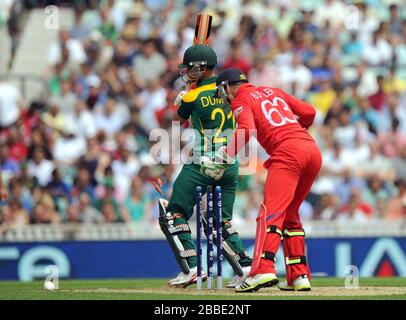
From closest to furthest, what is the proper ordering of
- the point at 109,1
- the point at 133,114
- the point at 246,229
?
the point at 246,229, the point at 133,114, the point at 109,1

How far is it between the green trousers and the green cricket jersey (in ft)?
0.89

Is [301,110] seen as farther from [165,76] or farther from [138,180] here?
[165,76]

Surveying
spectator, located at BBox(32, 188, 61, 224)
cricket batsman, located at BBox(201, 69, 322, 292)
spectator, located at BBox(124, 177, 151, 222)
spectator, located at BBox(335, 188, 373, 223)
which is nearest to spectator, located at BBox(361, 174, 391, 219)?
spectator, located at BBox(335, 188, 373, 223)

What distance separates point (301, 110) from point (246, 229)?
493cm

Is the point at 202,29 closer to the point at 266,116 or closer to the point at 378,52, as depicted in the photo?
the point at 266,116

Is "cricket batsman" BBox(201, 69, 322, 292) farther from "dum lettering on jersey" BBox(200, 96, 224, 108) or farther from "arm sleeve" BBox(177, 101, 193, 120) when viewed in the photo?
"arm sleeve" BBox(177, 101, 193, 120)

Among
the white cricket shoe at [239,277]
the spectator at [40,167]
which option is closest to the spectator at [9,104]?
the spectator at [40,167]

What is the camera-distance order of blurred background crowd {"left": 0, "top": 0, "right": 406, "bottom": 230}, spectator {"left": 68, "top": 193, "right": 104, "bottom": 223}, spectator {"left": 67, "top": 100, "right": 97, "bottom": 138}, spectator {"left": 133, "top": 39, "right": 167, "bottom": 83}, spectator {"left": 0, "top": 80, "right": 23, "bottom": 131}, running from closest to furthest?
spectator {"left": 68, "top": 193, "right": 104, "bottom": 223} → blurred background crowd {"left": 0, "top": 0, "right": 406, "bottom": 230} → spectator {"left": 67, "top": 100, "right": 97, "bottom": 138} → spectator {"left": 0, "top": 80, "right": 23, "bottom": 131} → spectator {"left": 133, "top": 39, "right": 167, "bottom": 83}

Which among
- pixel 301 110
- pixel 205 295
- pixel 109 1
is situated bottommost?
pixel 205 295

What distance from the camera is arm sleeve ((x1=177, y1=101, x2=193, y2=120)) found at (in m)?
11.3

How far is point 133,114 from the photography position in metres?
18.3

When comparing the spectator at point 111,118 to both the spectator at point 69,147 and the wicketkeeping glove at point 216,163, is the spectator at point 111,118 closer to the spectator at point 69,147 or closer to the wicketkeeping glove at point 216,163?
the spectator at point 69,147
